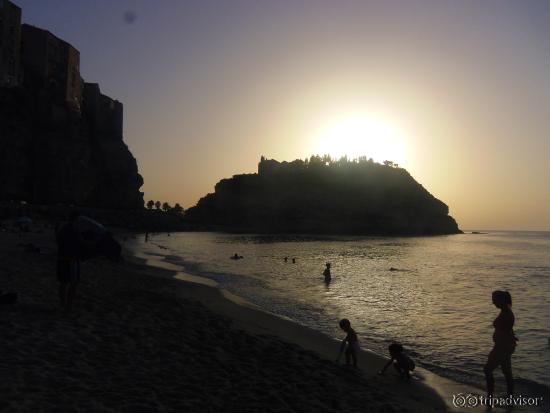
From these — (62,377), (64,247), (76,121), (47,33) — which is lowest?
(62,377)

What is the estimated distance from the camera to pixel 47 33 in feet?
287

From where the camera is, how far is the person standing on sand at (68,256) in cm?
1093

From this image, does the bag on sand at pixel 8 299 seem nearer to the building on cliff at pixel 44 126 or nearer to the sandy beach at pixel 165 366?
the sandy beach at pixel 165 366

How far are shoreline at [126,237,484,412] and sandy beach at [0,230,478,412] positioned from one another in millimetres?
62

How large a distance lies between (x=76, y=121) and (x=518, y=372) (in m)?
108

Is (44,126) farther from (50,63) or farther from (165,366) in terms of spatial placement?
(165,366)

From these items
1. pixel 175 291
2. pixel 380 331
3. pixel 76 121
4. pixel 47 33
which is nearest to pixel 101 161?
pixel 76 121

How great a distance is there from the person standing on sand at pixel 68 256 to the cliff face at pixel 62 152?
86935 millimetres

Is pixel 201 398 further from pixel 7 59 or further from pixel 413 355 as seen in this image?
pixel 7 59

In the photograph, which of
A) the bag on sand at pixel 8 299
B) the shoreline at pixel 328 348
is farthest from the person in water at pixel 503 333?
the bag on sand at pixel 8 299

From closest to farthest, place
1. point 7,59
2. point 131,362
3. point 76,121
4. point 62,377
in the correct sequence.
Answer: point 62,377
point 131,362
point 7,59
point 76,121

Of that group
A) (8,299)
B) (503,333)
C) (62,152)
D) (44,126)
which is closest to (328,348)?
(503,333)

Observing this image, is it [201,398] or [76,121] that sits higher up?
[76,121]

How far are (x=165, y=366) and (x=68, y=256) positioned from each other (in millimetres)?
4608
